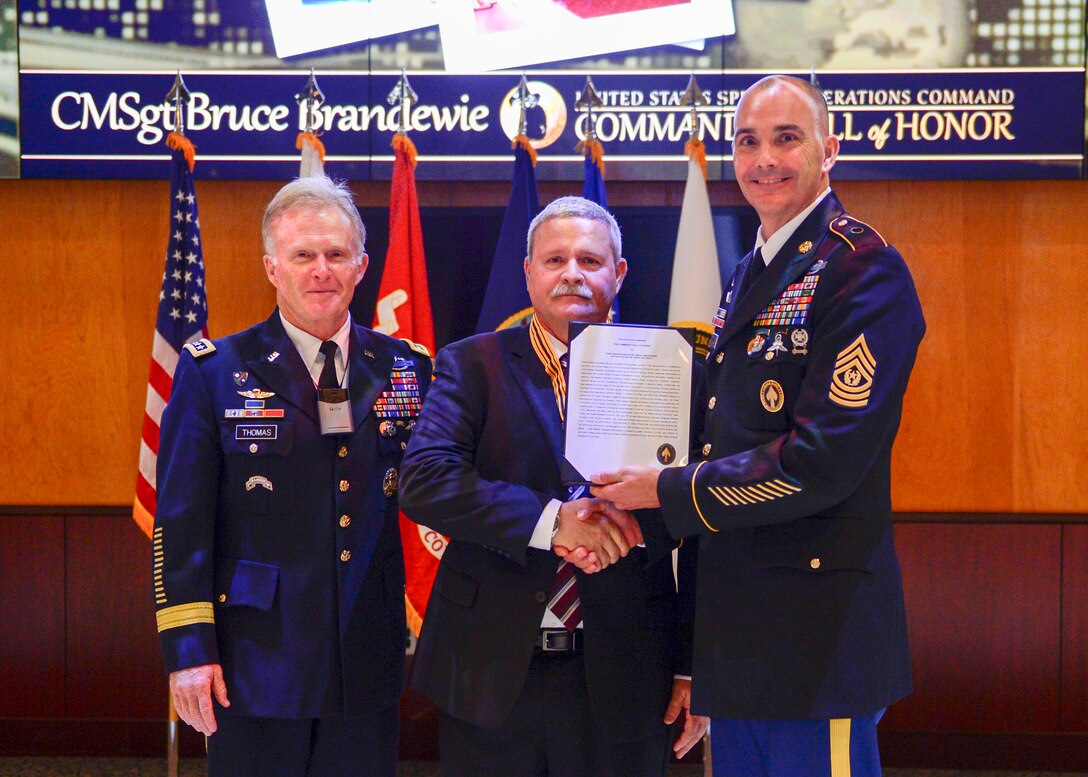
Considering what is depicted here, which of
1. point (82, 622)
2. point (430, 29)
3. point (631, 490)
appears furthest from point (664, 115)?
point (82, 622)

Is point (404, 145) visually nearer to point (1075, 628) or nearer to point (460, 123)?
point (460, 123)

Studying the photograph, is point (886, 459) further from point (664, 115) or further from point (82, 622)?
point (82, 622)

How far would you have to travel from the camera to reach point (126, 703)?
147 inches

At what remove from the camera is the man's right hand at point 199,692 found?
1886 millimetres

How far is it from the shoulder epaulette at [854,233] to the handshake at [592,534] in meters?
0.62

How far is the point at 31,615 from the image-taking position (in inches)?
147

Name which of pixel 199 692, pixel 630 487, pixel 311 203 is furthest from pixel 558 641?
pixel 311 203

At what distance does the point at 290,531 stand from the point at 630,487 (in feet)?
2.32

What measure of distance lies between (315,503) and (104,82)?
240 centimetres

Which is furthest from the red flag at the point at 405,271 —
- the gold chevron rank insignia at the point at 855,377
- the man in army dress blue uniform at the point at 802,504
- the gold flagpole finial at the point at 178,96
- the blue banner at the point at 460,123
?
the gold chevron rank insignia at the point at 855,377

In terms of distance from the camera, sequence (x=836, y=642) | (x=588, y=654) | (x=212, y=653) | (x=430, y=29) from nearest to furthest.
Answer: (x=836, y=642) → (x=588, y=654) → (x=212, y=653) → (x=430, y=29)

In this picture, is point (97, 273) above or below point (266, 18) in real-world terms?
below

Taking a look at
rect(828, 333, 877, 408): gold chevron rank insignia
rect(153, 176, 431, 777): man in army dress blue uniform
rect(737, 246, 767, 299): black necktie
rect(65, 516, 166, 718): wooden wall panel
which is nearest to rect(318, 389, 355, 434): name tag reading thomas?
rect(153, 176, 431, 777): man in army dress blue uniform

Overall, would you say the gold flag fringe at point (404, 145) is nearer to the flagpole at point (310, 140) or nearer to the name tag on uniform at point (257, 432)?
the flagpole at point (310, 140)
